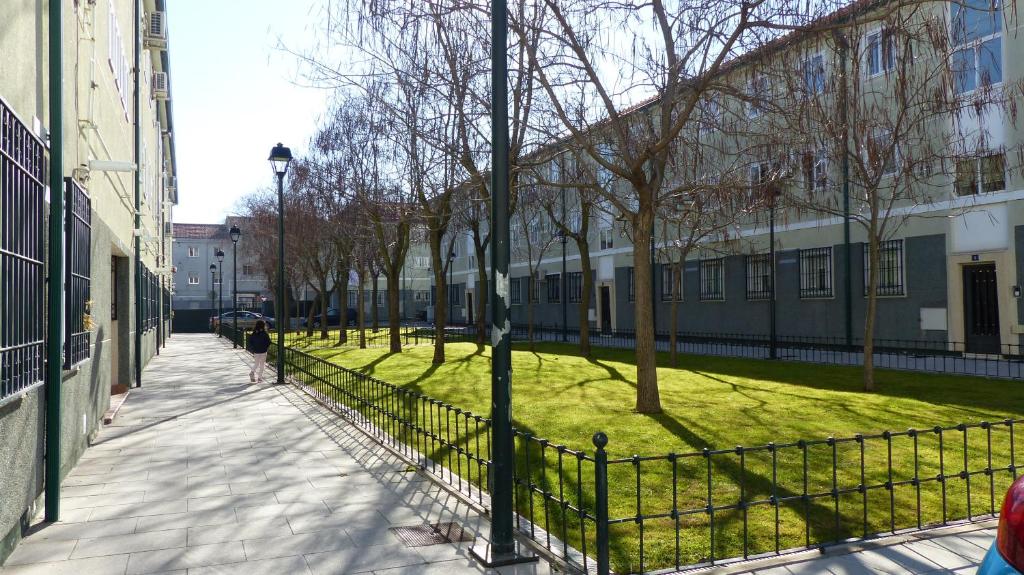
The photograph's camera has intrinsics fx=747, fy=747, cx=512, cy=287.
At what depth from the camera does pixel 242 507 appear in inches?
269

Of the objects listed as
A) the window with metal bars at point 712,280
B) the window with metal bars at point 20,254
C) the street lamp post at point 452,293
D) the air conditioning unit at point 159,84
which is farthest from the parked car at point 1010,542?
the street lamp post at point 452,293

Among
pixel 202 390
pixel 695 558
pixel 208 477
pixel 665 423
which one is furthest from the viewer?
pixel 202 390

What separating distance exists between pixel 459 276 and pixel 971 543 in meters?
54.5

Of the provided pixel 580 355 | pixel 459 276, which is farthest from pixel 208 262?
pixel 580 355

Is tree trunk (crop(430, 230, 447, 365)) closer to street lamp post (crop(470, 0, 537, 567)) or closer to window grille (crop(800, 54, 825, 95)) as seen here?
window grille (crop(800, 54, 825, 95))

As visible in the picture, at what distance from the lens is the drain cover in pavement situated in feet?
18.8

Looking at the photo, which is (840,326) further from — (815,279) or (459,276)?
(459,276)

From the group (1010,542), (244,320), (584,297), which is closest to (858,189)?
(584,297)

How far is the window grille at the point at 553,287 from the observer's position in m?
42.9

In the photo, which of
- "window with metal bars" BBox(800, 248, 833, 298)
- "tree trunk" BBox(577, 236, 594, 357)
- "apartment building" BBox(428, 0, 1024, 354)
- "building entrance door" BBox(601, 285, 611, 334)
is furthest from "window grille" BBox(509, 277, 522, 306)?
"tree trunk" BBox(577, 236, 594, 357)

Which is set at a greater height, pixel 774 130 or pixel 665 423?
pixel 774 130

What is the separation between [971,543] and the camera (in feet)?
17.9

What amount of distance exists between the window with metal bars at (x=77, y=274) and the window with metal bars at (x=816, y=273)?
23133mm

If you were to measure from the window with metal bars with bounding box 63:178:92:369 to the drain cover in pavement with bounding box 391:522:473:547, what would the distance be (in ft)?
13.8
